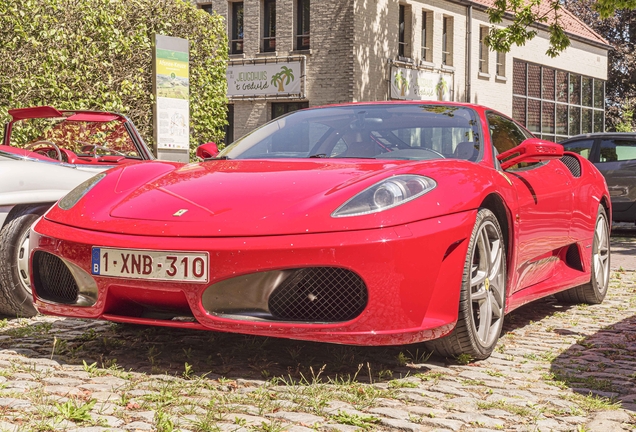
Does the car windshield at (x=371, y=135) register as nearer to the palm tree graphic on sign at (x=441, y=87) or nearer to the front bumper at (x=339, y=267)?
the front bumper at (x=339, y=267)

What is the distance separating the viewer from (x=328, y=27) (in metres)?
25.7

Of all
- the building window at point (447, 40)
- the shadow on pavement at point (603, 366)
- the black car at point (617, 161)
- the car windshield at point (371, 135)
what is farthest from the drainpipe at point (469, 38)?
the car windshield at point (371, 135)

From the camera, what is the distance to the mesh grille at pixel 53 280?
170 inches

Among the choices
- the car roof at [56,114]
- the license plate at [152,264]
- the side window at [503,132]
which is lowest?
the license plate at [152,264]

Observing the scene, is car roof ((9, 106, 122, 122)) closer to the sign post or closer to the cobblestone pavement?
the cobblestone pavement

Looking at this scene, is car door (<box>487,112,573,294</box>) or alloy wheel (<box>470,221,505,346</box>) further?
car door (<box>487,112,573,294</box>)

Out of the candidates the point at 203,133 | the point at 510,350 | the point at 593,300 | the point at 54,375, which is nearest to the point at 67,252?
the point at 54,375

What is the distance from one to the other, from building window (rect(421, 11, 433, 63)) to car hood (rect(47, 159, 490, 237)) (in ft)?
81.8

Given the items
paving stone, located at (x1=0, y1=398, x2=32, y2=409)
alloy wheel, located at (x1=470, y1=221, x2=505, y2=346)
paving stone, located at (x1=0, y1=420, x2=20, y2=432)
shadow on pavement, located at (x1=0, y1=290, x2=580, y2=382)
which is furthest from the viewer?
alloy wheel, located at (x1=470, y1=221, x2=505, y2=346)

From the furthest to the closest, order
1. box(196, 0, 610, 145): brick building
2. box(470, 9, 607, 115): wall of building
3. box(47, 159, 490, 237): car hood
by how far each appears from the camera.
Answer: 1. box(470, 9, 607, 115): wall of building
2. box(196, 0, 610, 145): brick building
3. box(47, 159, 490, 237): car hood

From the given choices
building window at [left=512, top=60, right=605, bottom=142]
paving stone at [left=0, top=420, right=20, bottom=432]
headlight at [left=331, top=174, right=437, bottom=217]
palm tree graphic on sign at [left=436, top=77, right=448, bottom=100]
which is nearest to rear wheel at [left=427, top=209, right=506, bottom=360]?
headlight at [left=331, top=174, right=437, bottom=217]

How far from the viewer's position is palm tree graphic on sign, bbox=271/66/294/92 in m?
26.5

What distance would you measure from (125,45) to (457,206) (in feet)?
34.7

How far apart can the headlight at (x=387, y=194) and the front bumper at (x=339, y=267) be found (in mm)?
126
